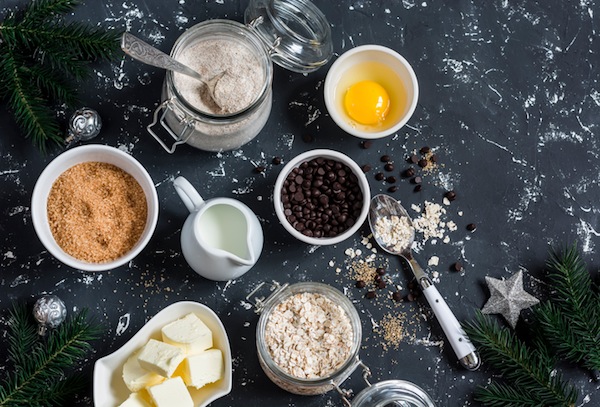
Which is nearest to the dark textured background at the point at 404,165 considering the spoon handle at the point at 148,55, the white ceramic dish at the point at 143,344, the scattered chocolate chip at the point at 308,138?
the scattered chocolate chip at the point at 308,138

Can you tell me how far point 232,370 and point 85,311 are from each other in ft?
1.17

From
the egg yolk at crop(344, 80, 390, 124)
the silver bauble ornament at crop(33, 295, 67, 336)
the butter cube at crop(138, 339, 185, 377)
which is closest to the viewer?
the butter cube at crop(138, 339, 185, 377)

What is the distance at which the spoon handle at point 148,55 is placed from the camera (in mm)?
1637

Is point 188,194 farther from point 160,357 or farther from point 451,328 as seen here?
point 451,328

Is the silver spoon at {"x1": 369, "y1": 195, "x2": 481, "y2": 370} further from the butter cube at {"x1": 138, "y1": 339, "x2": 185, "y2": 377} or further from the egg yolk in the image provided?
the butter cube at {"x1": 138, "y1": 339, "x2": 185, "y2": 377}

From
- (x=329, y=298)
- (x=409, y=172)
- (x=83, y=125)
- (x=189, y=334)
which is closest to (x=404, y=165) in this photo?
(x=409, y=172)

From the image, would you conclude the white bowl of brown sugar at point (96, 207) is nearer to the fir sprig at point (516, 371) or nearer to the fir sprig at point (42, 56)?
the fir sprig at point (42, 56)

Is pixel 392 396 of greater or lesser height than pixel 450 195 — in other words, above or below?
below

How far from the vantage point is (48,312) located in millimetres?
1868

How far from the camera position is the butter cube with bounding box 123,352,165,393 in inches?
70.1

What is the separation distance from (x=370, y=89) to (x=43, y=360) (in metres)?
0.94

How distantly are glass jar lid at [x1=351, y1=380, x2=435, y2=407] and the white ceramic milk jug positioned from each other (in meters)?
0.38

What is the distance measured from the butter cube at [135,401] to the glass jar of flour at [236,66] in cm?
54

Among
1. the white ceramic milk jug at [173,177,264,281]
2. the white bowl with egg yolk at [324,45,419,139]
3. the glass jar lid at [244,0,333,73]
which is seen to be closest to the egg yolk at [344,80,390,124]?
the white bowl with egg yolk at [324,45,419,139]
